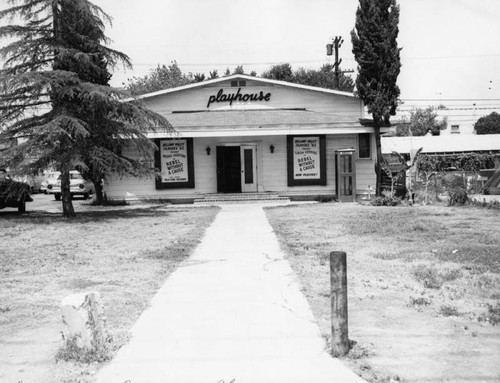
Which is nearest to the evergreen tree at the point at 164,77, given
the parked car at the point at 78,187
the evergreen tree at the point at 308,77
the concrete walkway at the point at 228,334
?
the evergreen tree at the point at 308,77

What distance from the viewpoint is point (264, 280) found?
766 centimetres

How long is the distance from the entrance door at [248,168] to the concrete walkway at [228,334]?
15738mm

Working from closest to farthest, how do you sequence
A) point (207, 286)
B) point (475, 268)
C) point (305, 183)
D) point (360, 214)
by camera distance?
1. point (207, 286)
2. point (475, 268)
3. point (360, 214)
4. point (305, 183)

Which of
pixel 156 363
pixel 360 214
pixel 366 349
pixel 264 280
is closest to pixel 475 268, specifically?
pixel 264 280

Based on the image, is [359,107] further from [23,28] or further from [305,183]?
[23,28]

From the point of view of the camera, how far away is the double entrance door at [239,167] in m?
24.5

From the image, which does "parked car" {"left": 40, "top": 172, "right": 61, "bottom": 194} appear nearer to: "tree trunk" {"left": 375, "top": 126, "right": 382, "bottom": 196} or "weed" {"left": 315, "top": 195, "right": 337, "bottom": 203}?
"weed" {"left": 315, "top": 195, "right": 337, "bottom": 203}

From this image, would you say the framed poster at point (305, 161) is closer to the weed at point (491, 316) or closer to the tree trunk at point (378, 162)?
the tree trunk at point (378, 162)

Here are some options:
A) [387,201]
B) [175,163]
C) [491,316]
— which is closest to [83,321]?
[491,316]

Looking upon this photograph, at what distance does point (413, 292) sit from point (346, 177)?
16698 mm

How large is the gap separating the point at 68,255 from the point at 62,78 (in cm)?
765

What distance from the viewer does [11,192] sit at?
60.0 ft

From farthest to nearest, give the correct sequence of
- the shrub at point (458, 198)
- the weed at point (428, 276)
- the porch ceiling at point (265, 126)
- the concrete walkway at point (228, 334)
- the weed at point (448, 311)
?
1. the porch ceiling at point (265, 126)
2. the shrub at point (458, 198)
3. the weed at point (428, 276)
4. the weed at point (448, 311)
5. the concrete walkway at point (228, 334)

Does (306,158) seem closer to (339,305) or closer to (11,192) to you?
(11,192)
